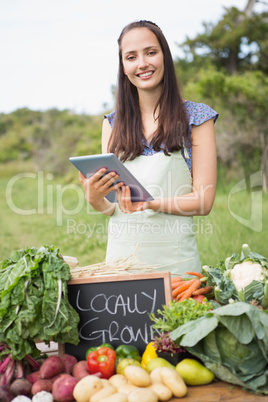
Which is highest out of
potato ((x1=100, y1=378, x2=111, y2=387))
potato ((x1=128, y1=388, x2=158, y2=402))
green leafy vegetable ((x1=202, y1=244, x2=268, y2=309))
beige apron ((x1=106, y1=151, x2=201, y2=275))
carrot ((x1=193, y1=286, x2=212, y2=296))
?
beige apron ((x1=106, y1=151, x2=201, y2=275))

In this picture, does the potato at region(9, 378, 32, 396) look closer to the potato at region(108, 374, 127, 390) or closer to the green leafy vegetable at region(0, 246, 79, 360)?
the green leafy vegetable at region(0, 246, 79, 360)

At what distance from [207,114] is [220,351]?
147 cm

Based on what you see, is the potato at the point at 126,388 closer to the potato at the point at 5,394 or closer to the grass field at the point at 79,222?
the potato at the point at 5,394

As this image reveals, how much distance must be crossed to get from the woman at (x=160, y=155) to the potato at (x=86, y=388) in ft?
3.65

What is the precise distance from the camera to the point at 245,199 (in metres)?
9.69

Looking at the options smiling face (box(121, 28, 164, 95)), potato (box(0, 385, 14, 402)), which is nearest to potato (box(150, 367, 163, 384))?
potato (box(0, 385, 14, 402))

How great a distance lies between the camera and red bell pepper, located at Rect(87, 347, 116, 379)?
6.23 ft

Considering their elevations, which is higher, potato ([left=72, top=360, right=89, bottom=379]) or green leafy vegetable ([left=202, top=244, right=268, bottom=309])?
green leafy vegetable ([left=202, top=244, right=268, bottom=309])

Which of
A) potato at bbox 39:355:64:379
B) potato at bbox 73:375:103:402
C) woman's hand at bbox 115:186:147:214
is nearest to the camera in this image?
potato at bbox 73:375:103:402

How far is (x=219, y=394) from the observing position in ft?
5.68

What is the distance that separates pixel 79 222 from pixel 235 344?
384 inches

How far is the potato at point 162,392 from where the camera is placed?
1692 millimetres

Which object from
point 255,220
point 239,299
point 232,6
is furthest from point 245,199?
point 232,6

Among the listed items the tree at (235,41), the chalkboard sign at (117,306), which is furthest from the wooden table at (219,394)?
the tree at (235,41)
